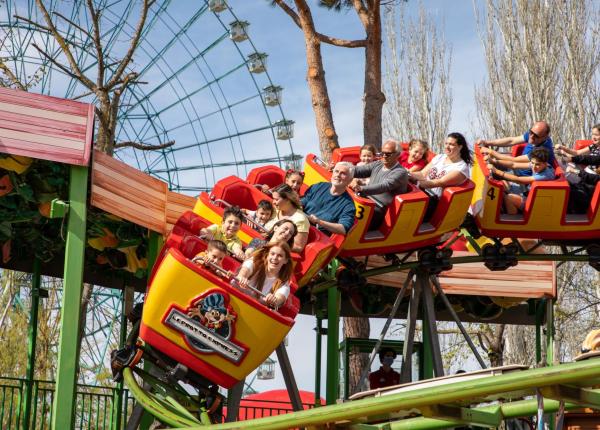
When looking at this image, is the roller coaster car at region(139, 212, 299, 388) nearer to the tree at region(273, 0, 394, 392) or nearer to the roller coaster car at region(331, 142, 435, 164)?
the roller coaster car at region(331, 142, 435, 164)

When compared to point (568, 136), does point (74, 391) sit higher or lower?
lower

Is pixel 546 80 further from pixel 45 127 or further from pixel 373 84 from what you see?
pixel 45 127

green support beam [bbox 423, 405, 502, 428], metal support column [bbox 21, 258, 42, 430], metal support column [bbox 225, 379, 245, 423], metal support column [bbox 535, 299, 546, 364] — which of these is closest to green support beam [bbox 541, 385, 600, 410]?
green support beam [bbox 423, 405, 502, 428]

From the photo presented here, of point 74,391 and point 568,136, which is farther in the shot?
point 568,136

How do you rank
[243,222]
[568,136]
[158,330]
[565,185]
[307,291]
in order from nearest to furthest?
[158,330], [243,222], [565,185], [307,291], [568,136]

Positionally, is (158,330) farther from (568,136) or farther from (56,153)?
(568,136)

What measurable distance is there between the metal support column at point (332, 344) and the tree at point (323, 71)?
3983 millimetres

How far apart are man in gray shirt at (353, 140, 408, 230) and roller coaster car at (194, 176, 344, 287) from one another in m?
0.86

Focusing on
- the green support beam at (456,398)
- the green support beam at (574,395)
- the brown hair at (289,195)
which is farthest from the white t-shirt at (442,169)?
the green support beam at (574,395)

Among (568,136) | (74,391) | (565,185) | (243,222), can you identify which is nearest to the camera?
(74,391)

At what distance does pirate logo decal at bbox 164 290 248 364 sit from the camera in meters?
6.30

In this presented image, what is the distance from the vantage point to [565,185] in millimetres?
8914

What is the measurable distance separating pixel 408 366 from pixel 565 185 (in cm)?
210

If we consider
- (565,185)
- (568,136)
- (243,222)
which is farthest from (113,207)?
(568,136)
